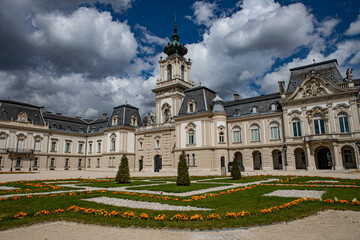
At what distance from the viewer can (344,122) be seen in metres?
34.6

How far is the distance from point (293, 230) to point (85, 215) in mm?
6534

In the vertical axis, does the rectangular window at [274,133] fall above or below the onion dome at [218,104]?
below

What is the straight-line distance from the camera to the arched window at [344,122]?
34406 millimetres

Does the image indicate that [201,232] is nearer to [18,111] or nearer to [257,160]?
[257,160]

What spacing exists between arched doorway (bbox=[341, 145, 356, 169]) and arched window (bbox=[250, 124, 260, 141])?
463 inches

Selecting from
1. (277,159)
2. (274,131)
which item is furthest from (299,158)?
(274,131)

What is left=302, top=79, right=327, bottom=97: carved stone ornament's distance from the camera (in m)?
36.3

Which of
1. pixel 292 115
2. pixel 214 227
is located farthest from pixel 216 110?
pixel 214 227

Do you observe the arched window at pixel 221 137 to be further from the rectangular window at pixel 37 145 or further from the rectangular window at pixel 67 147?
the rectangular window at pixel 37 145

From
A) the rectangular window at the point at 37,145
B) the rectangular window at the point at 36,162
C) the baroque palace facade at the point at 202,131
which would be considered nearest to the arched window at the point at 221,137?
the baroque palace facade at the point at 202,131

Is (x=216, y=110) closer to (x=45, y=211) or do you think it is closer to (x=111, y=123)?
(x=111, y=123)

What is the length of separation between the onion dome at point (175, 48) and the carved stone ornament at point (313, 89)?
27578 mm

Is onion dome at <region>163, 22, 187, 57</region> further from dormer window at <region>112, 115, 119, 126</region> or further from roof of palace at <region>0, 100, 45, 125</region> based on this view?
roof of palace at <region>0, 100, 45, 125</region>

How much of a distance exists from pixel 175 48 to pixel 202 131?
2199 centimetres
